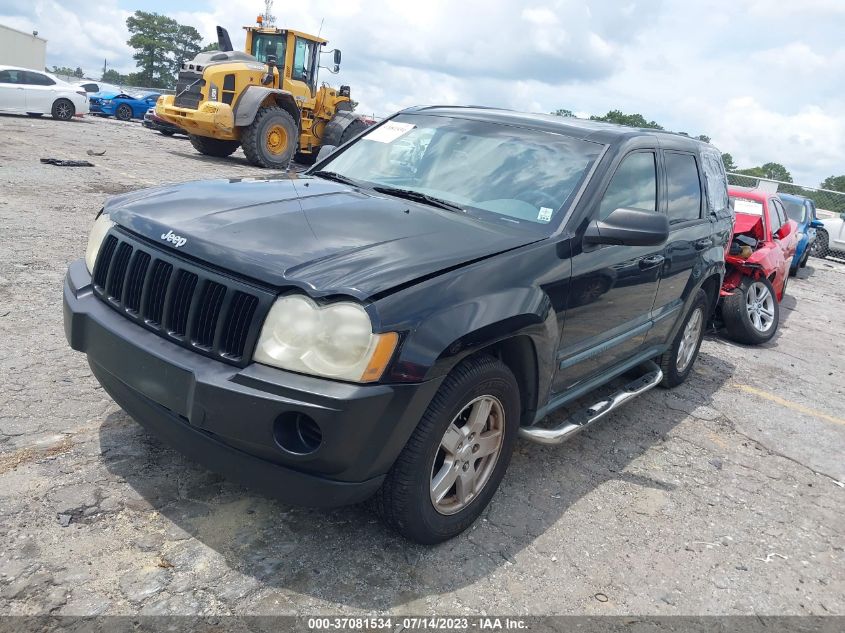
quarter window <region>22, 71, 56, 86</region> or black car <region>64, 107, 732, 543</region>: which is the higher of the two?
black car <region>64, 107, 732, 543</region>

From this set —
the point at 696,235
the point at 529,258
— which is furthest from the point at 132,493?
the point at 696,235

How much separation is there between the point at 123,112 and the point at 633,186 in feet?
97.5

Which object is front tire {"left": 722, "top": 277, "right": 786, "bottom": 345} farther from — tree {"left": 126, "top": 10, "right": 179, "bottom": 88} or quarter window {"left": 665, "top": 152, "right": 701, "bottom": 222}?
tree {"left": 126, "top": 10, "right": 179, "bottom": 88}

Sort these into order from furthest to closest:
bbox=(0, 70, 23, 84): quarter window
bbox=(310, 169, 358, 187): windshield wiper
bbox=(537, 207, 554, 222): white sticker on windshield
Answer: bbox=(0, 70, 23, 84): quarter window
bbox=(310, 169, 358, 187): windshield wiper
bbox=(537, 207, 554, 222): white sticker on windshield

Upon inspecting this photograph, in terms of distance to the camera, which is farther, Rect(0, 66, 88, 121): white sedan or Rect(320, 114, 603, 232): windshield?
Rect(0, 66, 88, 121): white sedan

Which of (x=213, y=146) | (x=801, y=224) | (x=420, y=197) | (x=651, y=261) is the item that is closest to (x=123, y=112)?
(x=213, y=146)

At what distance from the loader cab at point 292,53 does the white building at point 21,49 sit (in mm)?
35827

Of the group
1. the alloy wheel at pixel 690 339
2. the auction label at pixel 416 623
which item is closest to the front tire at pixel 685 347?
the alloy wheel at pixel 690 339

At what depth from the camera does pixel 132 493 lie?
3.00m

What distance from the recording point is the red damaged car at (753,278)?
7.02 meters

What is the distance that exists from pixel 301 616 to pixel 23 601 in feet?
3.01

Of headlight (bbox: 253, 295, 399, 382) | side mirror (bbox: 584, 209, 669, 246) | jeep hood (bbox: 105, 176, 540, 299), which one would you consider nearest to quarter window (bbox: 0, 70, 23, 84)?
jeep hood (bbox: 105, 176, 540, 299)

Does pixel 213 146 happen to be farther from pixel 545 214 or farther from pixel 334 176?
pixel 545 214

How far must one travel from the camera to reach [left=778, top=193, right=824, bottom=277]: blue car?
42.4ft
